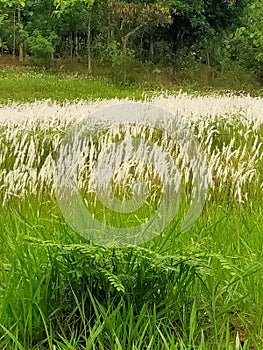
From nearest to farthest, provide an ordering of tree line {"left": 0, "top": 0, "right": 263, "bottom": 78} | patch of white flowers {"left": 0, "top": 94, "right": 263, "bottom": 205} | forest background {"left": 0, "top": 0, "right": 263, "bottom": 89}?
patch of white flowers {"left": 0, "top": 94, "right": 263, "bottom": 205}, forest background {"left": 0, "top": 0, "right": 263, "bottom": 89}, tree line {"left": 0, "top": 0, "right": 263, "bottom": 78}

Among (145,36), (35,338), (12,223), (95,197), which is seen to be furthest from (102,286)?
(145,36)

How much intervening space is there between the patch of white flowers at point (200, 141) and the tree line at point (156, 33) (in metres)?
24.7

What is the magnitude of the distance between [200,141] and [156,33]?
3121 cm

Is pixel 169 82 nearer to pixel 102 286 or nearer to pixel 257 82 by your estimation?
pixel 257 82

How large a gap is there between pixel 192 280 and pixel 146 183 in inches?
57.6

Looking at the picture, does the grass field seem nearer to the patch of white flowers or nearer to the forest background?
the patch of white flowers

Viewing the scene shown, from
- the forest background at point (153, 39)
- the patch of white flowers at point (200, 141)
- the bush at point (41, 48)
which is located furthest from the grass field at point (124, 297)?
the bush at point (41, 48)

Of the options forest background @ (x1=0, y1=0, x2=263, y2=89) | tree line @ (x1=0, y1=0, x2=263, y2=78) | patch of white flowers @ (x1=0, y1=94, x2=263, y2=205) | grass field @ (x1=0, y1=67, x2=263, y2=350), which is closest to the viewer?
grass field @ (x1=0, y1=67, x2=263, y2=350)

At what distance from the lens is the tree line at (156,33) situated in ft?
104

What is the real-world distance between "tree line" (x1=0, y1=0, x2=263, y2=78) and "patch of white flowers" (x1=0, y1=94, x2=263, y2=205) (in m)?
24.7

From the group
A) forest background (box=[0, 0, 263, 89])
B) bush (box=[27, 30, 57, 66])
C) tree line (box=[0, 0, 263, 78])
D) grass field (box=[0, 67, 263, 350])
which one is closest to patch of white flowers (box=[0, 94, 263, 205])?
grass field (box=[0, 67, 263, 350])

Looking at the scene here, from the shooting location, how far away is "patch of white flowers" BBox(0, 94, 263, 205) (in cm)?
346

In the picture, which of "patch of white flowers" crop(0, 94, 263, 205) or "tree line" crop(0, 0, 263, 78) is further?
"tree line" crop(0, 0, 263, 78)

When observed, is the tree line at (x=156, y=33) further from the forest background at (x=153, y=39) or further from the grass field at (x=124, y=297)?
the grass field at (x=124, y=297)
